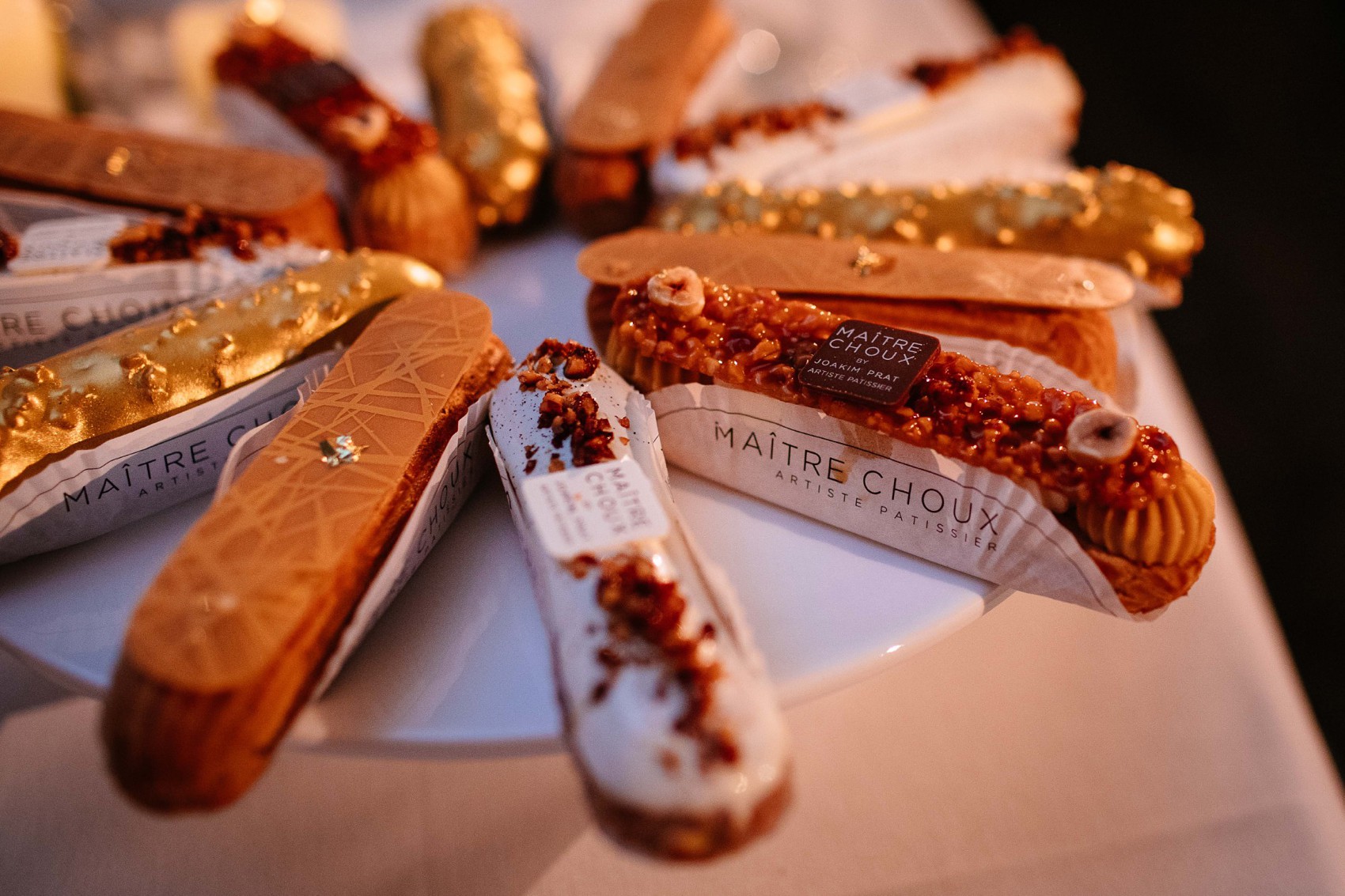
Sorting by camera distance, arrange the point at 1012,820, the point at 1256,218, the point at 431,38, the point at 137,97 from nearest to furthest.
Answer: the point at 1012,820 < the point at 431,38 < the point at 137,97 < the point at 1256,218

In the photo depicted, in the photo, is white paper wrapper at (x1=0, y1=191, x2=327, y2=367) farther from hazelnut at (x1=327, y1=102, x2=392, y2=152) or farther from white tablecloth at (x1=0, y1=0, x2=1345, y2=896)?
white tablecloth at (x1=0, y1=0, x2=1345, y2=896)

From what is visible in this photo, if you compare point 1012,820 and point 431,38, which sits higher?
point 431,38

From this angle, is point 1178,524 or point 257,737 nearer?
point 257,737

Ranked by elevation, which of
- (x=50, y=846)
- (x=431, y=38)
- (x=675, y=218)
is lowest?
(x=50, y=846)

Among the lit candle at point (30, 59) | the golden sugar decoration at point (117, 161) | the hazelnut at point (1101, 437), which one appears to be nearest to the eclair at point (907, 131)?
the hazelnut at point (1101, 437)

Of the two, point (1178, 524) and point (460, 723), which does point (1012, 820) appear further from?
point (460, 723)

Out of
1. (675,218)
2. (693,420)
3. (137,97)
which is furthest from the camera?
(137,97)

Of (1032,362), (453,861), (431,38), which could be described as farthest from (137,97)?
(1032,362)
